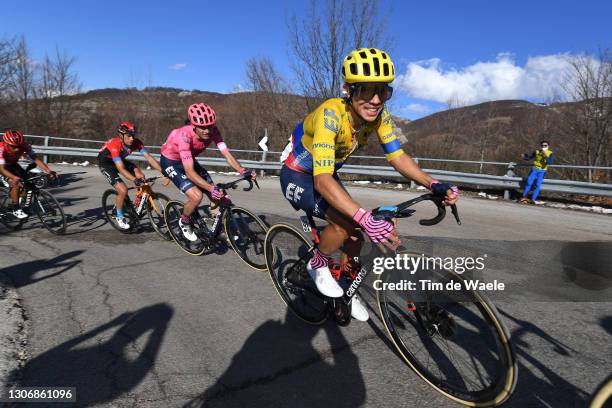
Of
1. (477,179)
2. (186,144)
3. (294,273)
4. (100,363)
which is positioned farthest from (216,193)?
(477,179)

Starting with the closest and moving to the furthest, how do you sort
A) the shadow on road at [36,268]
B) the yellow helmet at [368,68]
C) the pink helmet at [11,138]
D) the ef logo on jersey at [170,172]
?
the yellow helmet at [368,68]
the shadow on road at [36,268]
the ef logo on jersey at [170,172]
the pink helmet at [11,138]

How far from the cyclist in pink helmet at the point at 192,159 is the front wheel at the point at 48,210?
8.68ft

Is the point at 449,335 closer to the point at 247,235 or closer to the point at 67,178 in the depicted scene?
the point at 247,235

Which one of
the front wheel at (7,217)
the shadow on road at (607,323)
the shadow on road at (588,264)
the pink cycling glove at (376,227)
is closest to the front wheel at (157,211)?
the front wheel at (7,217)

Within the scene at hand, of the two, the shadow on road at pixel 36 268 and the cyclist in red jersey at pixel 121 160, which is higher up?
the cyclist in red jersey at pixel 121 160

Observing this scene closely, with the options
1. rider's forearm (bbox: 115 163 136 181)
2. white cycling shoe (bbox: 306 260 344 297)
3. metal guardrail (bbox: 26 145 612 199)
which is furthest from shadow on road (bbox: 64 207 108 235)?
metal guardrail (bbox: 26 145 612 199)

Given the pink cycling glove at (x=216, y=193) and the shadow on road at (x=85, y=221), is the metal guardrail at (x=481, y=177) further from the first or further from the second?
the pink cycling glove at (x=216, y=193)

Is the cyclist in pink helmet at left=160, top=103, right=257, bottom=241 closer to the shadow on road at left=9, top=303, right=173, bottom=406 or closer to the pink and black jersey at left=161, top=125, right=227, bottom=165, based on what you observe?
the pink and black jersey at left=161, top=125, right=227, bottom=165

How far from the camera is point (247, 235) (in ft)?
17.5

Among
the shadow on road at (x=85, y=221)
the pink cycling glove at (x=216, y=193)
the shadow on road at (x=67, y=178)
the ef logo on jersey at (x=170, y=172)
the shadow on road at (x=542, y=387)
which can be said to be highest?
the ef logo on jersey at (x=170, y=172)

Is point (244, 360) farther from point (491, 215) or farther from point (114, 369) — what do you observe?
point (491, 215)

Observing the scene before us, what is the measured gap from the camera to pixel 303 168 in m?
3.55

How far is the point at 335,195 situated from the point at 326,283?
101 cm

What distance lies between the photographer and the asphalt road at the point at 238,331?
102 inches
